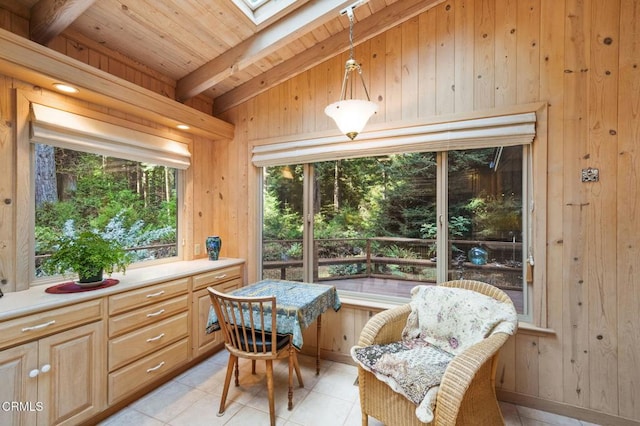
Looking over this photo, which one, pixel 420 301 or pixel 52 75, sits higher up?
pixel 52 75

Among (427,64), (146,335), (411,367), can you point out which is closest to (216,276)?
(146,335)

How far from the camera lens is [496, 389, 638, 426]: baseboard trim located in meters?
1.89

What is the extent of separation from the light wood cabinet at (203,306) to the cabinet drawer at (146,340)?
12 centimetres

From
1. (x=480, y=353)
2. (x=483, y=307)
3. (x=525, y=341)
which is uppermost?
(x=483, y=307)

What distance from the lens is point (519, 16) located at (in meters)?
2.15

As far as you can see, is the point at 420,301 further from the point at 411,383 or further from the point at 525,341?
the point at 525,341

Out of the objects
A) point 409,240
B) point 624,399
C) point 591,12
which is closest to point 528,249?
point 409,240

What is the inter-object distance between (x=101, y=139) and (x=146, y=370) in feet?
6.01

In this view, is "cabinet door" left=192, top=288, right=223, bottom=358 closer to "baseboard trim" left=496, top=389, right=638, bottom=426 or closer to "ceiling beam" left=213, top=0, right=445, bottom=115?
"ceiling beam" left=213, top=0, right=445, bottom=115

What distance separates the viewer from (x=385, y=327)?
6.20ft

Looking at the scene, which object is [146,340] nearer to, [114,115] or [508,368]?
[114,115]

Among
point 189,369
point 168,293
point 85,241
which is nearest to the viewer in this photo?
point 85,241

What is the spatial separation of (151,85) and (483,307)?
3.32 m

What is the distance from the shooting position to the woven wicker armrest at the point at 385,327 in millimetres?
1823
